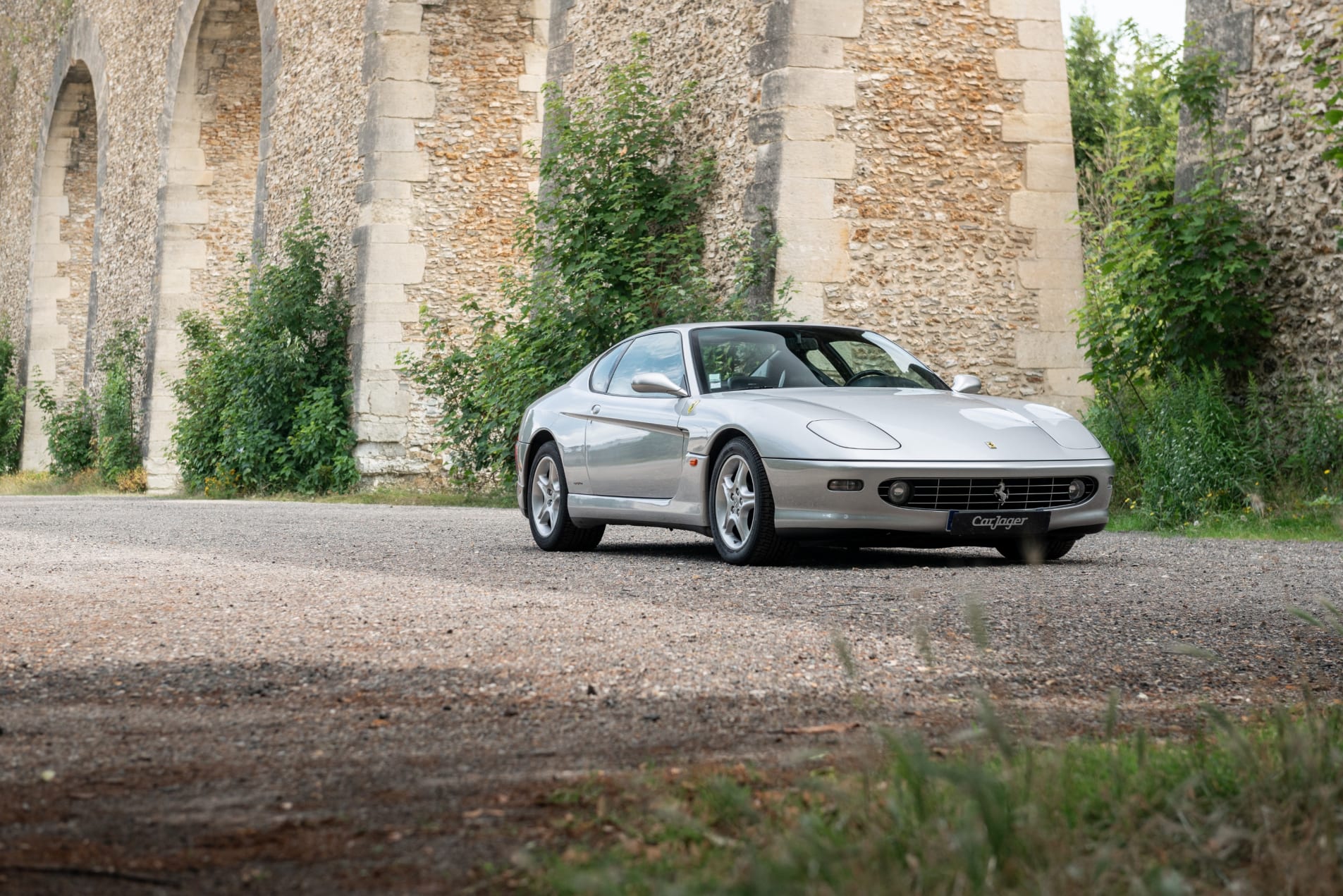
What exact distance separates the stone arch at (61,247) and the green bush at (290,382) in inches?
612

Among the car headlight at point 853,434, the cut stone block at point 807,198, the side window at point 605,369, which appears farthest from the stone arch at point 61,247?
the car headlight at point 853,434

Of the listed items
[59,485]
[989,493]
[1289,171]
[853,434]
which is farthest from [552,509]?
[59,485]

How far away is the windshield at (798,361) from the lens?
880 cm

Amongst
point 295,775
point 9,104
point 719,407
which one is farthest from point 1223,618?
point 9,104

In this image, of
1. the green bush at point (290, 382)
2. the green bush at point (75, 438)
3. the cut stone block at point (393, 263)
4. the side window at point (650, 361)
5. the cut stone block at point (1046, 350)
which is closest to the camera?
the side window at point (650, 361)

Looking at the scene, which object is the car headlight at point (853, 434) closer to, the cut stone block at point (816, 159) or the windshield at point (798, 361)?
the windshield at point (798, 361)

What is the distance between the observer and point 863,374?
897cm

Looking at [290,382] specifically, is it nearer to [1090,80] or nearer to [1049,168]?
[1049,168]

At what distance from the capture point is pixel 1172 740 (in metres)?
3.31

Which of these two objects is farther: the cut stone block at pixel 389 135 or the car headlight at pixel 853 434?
the cut stone block at pixel 389 135

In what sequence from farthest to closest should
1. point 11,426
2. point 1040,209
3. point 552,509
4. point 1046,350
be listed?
point 11,426, point 1040,209, point 1046,350, point 552,509

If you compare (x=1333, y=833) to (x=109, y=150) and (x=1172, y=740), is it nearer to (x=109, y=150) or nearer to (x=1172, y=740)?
(x=1172, y=740)

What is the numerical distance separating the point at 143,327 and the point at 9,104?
574 inches

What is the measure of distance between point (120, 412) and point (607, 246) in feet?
54.5
